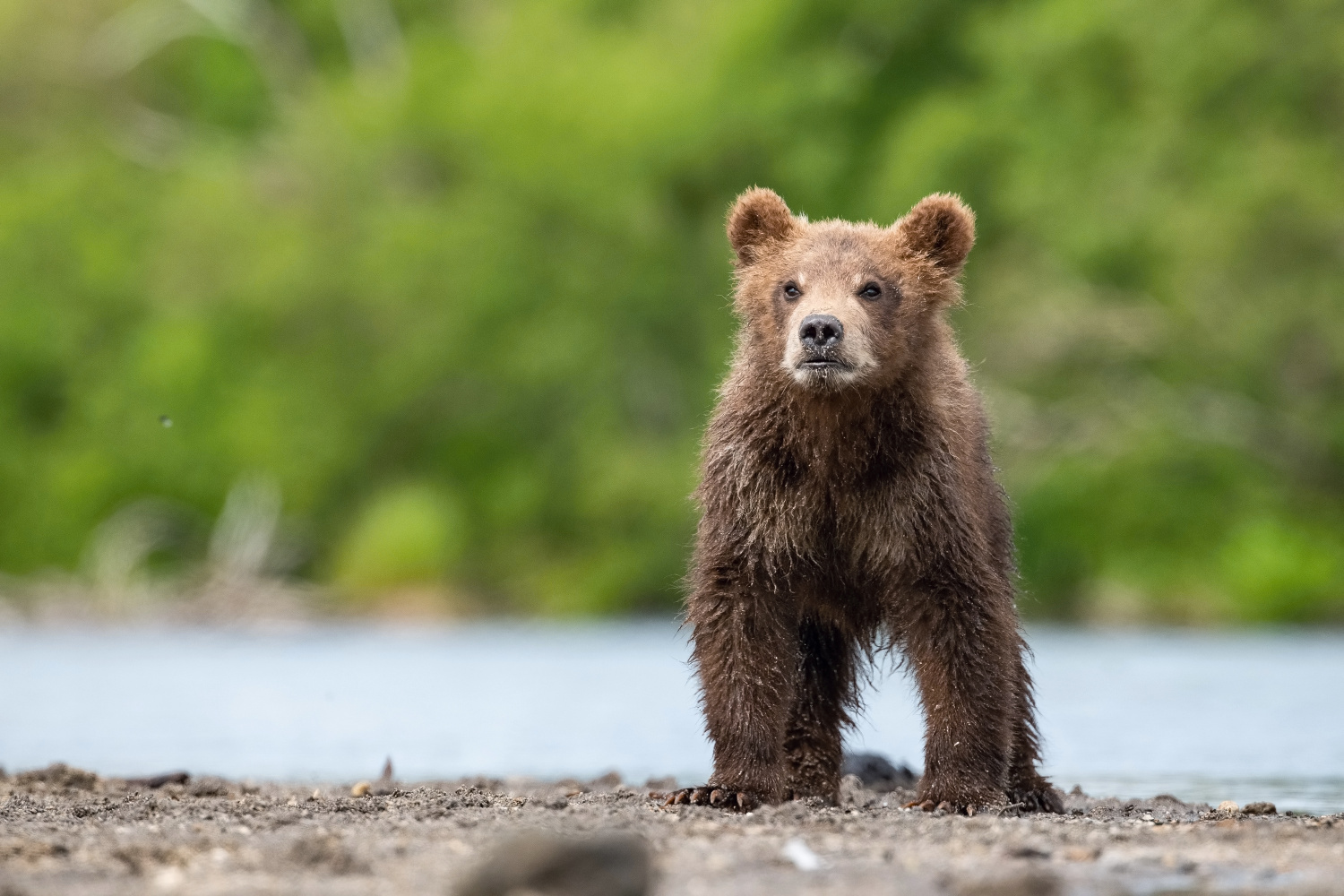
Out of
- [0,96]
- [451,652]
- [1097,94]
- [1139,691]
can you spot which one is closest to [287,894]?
[1139,691]

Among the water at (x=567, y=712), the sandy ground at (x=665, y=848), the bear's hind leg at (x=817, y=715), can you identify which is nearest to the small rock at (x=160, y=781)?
the sandy ground at (x=665, y=848)

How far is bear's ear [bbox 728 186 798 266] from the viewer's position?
8086mm

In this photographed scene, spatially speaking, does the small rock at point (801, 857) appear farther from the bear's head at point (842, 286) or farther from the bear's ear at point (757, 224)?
the bear's ear at point (757, 224)

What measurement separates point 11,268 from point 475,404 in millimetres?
11357

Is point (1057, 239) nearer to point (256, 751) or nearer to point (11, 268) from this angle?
point (256, 751)

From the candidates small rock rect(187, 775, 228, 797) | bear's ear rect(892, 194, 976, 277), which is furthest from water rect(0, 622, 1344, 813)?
bear's ear rect(892, 194, 976, 277)

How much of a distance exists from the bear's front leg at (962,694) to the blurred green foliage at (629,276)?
16714mm

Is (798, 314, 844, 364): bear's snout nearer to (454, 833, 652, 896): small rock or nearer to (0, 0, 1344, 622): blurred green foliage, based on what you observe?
(454, 833, 652, 896): small rock

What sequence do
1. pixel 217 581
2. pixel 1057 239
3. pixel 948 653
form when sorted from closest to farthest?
pixel 948 653 < pixel 1057 239 < pixel 217 581

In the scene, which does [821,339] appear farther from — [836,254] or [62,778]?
[62,778]

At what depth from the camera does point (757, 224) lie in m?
8.15

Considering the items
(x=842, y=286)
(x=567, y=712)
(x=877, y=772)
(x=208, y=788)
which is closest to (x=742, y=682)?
(x=842, y=286)

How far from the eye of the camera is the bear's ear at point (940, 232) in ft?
26.1

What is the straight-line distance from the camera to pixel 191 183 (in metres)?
40.3
